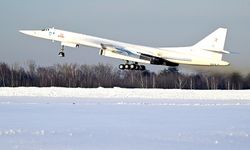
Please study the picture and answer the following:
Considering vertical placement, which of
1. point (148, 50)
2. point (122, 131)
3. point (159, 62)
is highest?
point (148, 50)

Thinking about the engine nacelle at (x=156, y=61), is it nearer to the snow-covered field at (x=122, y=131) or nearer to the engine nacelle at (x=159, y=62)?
the engine nacelle at (x=159, y=62)

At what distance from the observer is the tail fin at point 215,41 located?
3694cm

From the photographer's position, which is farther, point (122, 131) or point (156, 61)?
point (156, 61)

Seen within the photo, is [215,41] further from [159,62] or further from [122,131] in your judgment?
[122,131]

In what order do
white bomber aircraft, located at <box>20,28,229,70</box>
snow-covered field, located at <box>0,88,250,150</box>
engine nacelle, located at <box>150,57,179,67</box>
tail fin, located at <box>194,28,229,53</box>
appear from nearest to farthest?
snow-covered field, located at <box>0,88,250,150</box> < white bomber aircraft, located at <box>20,28,229,70</box> < tail fin, located at <box>194,28,229,53</box> < engine nacelle, located at <box>150,57,179,67</box>

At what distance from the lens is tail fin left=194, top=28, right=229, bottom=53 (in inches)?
1454

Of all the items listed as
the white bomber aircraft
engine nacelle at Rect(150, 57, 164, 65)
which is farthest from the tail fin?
engine nacelle at Rect(150, 57, 164, 65)

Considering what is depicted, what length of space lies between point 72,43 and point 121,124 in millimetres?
23467

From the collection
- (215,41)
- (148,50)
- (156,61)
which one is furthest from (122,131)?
(148,50)

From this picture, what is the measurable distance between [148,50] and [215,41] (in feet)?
15.1

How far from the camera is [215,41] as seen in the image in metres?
37.2

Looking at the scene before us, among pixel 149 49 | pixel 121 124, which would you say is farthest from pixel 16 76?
pixel 121 124

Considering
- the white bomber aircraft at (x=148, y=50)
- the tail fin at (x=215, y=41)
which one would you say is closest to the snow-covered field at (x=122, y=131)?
the white bomber aircraft at (x=148, y=50)

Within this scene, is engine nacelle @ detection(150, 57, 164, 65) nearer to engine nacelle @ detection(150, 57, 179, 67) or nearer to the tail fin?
engine nacelle @ detection(150, 57, 179, 67)
